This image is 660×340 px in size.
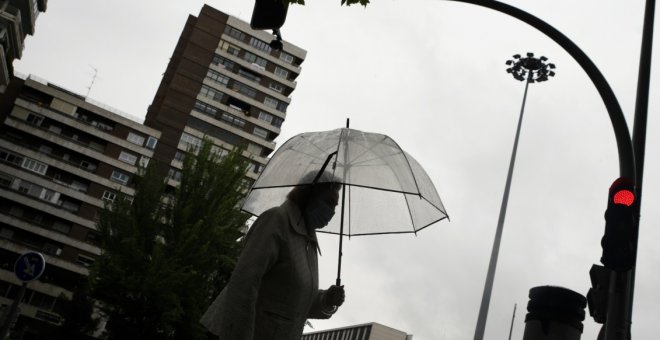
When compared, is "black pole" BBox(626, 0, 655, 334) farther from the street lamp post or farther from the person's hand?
the street lamp post

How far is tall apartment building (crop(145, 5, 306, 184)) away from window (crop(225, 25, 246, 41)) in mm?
97

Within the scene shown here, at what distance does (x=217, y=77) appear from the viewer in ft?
179

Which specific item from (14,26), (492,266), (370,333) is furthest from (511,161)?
(370,333)

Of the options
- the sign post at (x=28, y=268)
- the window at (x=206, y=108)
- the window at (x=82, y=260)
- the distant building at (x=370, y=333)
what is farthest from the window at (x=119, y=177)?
the distant building at (x=370, y=333)

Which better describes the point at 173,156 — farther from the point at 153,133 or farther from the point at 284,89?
the point at 284,89

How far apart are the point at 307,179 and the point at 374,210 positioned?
4.12 feet

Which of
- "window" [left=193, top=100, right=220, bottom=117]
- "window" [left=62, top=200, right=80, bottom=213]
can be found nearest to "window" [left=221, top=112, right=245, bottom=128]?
"window" [left=193, top=100, right=220, bottom=117]

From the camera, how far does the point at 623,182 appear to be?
482 cm

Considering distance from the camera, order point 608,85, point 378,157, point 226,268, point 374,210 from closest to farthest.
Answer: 1. point 378,157
2. point 374,210
3. point 608,85
4. point 226,268

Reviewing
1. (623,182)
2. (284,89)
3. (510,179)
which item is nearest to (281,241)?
(623,182)

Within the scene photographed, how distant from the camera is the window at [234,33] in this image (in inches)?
2245

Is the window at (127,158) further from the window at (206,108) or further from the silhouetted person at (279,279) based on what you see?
the silhouetted person at (279,279)

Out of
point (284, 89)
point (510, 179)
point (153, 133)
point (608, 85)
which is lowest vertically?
point (608, 85)

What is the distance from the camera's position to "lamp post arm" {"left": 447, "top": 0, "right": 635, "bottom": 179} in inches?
202
